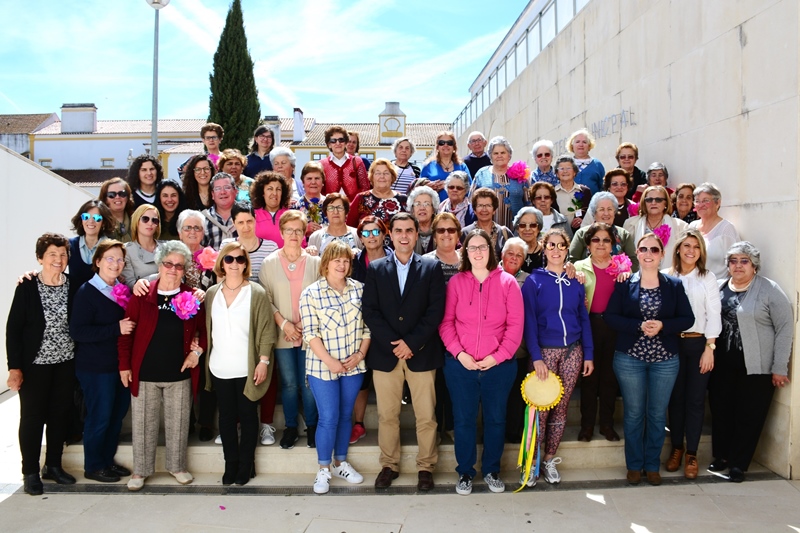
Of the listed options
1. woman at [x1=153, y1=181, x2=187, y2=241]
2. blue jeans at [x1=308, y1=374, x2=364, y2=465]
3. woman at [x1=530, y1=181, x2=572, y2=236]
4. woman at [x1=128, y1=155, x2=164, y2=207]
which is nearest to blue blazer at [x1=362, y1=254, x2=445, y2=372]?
blue jeans at [x1=308, y1=374, x2=364, y2=465]

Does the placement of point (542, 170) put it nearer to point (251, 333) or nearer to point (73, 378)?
point (251, 333)

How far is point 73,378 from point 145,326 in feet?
2.53

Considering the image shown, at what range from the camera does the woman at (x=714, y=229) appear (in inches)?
190

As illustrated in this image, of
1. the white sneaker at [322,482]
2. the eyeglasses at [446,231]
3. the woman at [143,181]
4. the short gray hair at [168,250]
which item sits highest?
the woman at [143,181]

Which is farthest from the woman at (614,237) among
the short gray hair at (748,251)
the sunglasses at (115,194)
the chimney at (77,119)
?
the chimney at (77,119)

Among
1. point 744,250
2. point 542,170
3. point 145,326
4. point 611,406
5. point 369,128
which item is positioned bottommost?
point 611,406

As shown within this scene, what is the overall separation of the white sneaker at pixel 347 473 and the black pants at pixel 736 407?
276cm

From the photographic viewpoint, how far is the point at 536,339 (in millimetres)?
4230

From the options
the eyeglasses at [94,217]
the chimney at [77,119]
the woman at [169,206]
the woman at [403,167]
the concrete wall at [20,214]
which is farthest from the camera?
the chimney at [77,119]

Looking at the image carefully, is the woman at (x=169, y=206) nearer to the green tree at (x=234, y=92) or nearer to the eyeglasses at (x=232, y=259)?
the eyeglasses at (x=232, y=259)

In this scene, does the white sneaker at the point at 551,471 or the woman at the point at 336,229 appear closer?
the white sneaker at the point at 551,471

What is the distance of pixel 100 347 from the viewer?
170 inches

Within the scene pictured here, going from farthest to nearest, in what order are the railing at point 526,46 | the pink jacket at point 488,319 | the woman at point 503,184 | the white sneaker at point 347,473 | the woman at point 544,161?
the railing at point 526,46 < the woman at point 544,161 < the woman at point 503,184 < the white sneaker at point 347,473 < the pink jacket at point 488,319

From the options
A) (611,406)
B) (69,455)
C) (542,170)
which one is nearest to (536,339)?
(611,406)
